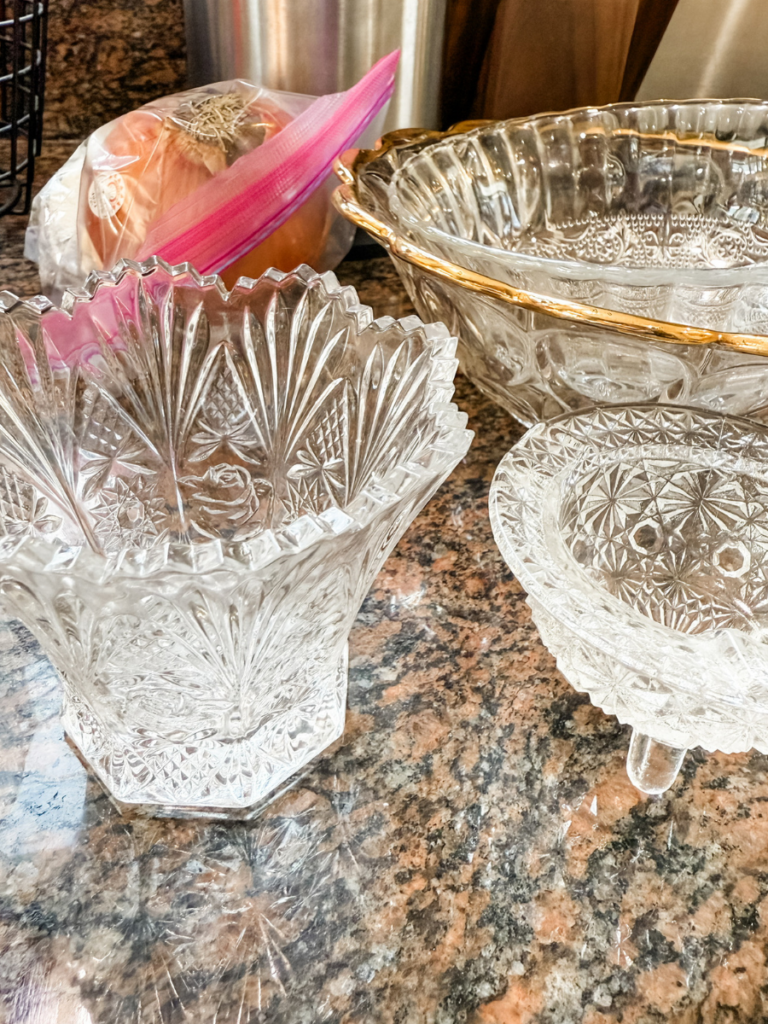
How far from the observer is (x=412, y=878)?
0.35m

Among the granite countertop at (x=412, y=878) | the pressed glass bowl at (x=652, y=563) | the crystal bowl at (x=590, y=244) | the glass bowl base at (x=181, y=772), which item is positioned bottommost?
the granite countertop at (x=412, y=878)

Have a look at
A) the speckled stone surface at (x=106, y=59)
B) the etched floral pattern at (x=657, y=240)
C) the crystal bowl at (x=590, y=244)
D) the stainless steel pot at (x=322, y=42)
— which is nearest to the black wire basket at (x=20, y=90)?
the speckled stone surface at (x=106, y=59)

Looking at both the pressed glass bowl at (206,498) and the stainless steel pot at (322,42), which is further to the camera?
the stainless steel pot at (322,42)

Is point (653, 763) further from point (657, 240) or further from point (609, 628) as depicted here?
point (657, 240)

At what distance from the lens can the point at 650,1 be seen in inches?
28.4

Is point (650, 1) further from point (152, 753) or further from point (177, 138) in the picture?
point (152, 753)

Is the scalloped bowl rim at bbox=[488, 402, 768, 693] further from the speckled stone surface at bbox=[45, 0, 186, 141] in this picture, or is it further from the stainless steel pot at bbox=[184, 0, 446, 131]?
the speckled stone surface at bbox=[45, 0, 186, 141]

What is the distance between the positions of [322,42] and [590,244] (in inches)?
10.6

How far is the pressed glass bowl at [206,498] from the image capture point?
295mm

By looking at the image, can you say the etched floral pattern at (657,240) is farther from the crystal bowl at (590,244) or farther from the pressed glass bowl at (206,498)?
the pressed glass bowl at (206,498)

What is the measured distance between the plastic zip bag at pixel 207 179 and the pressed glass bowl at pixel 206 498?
16 centimetres

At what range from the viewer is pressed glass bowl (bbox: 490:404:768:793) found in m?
0.31

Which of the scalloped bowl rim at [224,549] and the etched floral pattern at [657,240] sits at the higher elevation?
the scalloped bowl rim at [224,549]

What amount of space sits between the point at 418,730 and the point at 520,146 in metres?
0.48
